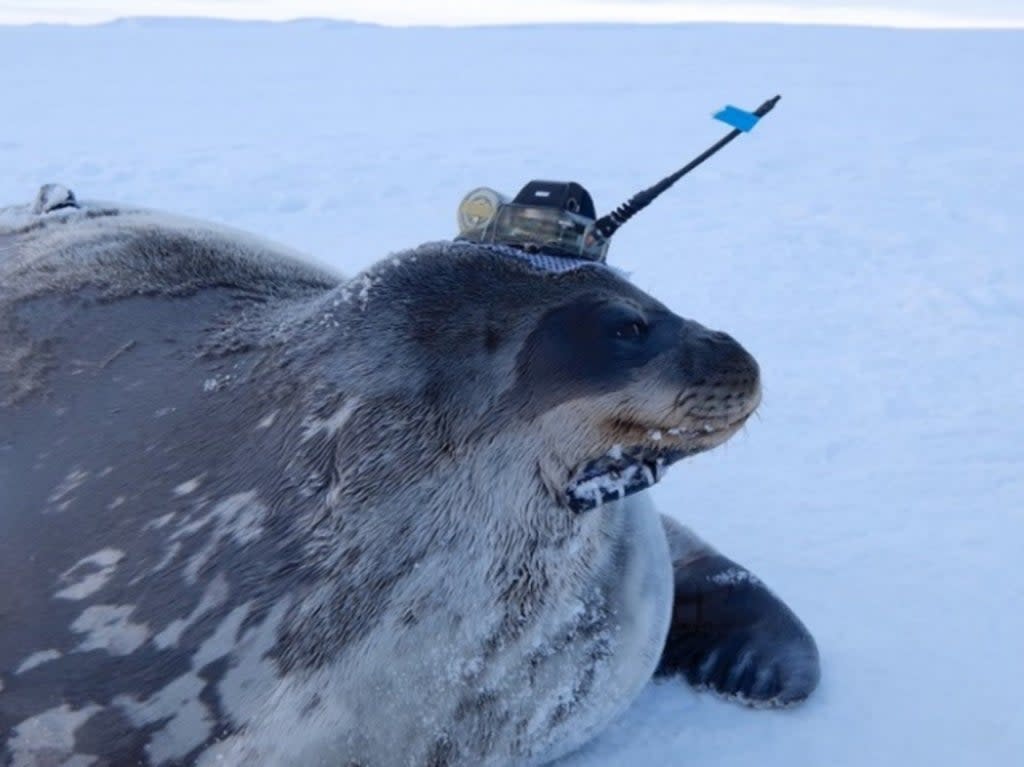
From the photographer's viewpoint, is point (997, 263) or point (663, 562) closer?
point (663, 562)

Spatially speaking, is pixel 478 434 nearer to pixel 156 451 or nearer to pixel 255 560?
pixel 255 560

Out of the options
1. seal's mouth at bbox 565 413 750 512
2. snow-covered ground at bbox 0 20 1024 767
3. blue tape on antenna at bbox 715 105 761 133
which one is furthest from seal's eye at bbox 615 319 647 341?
snow-covered ground at bbox 0 20 1024 767

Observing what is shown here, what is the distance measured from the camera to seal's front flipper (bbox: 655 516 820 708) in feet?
7.61

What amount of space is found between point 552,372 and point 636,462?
0.16 metres

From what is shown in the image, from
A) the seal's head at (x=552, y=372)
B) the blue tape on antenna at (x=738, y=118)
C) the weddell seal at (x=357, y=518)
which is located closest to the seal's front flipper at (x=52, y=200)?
the weddell seal at (x=357, y=518)

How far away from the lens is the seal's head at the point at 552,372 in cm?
175

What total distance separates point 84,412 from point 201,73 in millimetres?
11102

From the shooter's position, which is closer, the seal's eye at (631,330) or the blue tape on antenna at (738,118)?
the seal's eye at (631,330)

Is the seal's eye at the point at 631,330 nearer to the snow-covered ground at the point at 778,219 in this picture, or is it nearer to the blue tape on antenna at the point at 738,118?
the blue tape on antenna at the point at 738,118

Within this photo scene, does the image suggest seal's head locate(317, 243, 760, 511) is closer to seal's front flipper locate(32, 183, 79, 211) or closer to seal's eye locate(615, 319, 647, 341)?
seal's eye locate(615, 319, 647, 341)

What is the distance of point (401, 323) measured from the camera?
179 centimetres

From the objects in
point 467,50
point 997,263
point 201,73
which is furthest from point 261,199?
point 467,50

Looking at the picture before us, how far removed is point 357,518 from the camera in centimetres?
170

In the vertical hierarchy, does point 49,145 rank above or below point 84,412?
below
